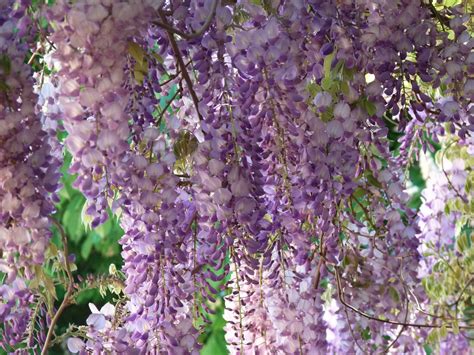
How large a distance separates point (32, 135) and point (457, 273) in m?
1.66

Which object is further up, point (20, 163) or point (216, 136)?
point (216, 136)

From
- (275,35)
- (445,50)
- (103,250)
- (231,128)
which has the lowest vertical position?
(231,128)

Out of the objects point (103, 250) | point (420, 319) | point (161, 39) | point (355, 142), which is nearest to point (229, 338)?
point (355, 142)

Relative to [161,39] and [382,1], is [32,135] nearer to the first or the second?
[161,39]

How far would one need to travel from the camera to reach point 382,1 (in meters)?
1.34

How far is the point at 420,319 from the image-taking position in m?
2.12

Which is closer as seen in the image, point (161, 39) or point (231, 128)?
point (231, 128)

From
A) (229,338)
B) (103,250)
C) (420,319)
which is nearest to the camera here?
(229,338)

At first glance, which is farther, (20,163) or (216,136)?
(216,136)

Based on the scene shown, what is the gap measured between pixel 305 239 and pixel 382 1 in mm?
369

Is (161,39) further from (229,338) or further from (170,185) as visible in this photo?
(229,338)

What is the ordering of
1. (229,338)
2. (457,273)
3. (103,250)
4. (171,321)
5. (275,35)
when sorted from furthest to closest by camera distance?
1. (103,250)
2. (457,273)
3. (229,338)
4. (171,321)
5. (275,35)

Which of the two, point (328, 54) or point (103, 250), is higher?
point (103, 250)

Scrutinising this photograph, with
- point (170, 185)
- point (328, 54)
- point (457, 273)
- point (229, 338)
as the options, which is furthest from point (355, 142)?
point (457, 273)
